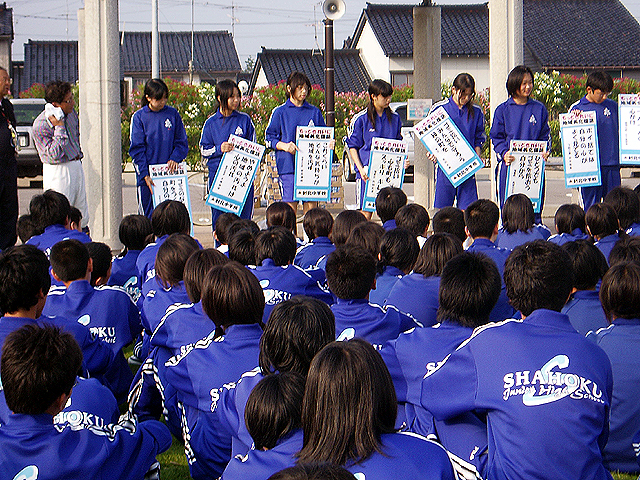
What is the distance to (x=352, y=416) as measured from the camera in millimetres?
2326

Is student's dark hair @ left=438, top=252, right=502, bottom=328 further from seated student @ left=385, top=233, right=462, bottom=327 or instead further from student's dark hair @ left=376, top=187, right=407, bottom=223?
student's dark hair @ left=376, top=187, right=407, bottom=223

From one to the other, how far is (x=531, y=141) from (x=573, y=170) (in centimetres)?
67

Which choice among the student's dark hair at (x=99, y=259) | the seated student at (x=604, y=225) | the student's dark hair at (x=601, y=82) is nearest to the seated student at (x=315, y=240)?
the student's dark hair at (x=99, y=259)

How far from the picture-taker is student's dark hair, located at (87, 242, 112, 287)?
18.2 feet

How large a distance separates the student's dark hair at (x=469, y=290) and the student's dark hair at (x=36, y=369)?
1.58m

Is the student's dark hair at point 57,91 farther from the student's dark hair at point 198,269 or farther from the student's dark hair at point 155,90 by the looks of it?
the student's dark hair at point 198,269

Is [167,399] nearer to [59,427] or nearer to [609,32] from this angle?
[59,427]

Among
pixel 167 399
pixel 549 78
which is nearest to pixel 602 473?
pixel 167 399

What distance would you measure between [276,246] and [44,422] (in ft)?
8.19

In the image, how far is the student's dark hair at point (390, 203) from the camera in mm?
7684

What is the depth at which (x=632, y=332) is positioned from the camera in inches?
155

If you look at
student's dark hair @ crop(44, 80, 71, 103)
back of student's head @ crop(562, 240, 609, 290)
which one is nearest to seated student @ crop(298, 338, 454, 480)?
back of student's head @ crop(562, 240, 609, 290)

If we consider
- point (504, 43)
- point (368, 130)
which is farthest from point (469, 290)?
point (504, 43)

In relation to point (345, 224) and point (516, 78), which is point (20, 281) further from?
point (516, 78)
